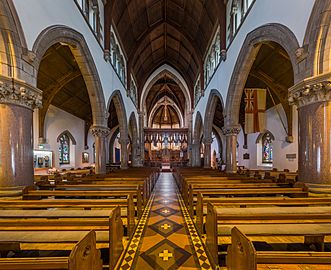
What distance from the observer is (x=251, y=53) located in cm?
809

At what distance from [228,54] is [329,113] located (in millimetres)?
7121

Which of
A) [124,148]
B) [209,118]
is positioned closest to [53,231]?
[124,148]

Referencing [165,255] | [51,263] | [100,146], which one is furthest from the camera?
[100,146]

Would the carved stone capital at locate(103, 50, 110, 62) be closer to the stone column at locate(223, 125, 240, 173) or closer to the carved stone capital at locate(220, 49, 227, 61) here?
the carved stone capital at locate(220, 49, 227, 61)

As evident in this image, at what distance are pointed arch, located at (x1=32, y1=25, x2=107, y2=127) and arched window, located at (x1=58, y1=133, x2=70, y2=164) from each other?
7575mm

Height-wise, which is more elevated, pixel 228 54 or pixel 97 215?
pixel 228 54

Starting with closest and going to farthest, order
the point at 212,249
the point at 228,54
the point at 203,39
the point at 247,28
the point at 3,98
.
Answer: the point at 212,249
the point at 3,98
the point at 247,28
the point at 228,54
the point at 203,39

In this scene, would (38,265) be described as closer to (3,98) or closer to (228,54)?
(3,98)

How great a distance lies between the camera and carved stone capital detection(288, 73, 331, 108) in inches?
167

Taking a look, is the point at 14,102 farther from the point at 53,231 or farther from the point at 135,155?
the point at 135,155

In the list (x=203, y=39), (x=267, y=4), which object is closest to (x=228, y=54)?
(x=267, y=4)

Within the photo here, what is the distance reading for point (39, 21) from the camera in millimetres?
5426

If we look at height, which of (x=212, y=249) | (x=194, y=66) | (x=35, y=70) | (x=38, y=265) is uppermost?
(x=194, y=66)

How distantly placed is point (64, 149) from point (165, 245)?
1528 cm
